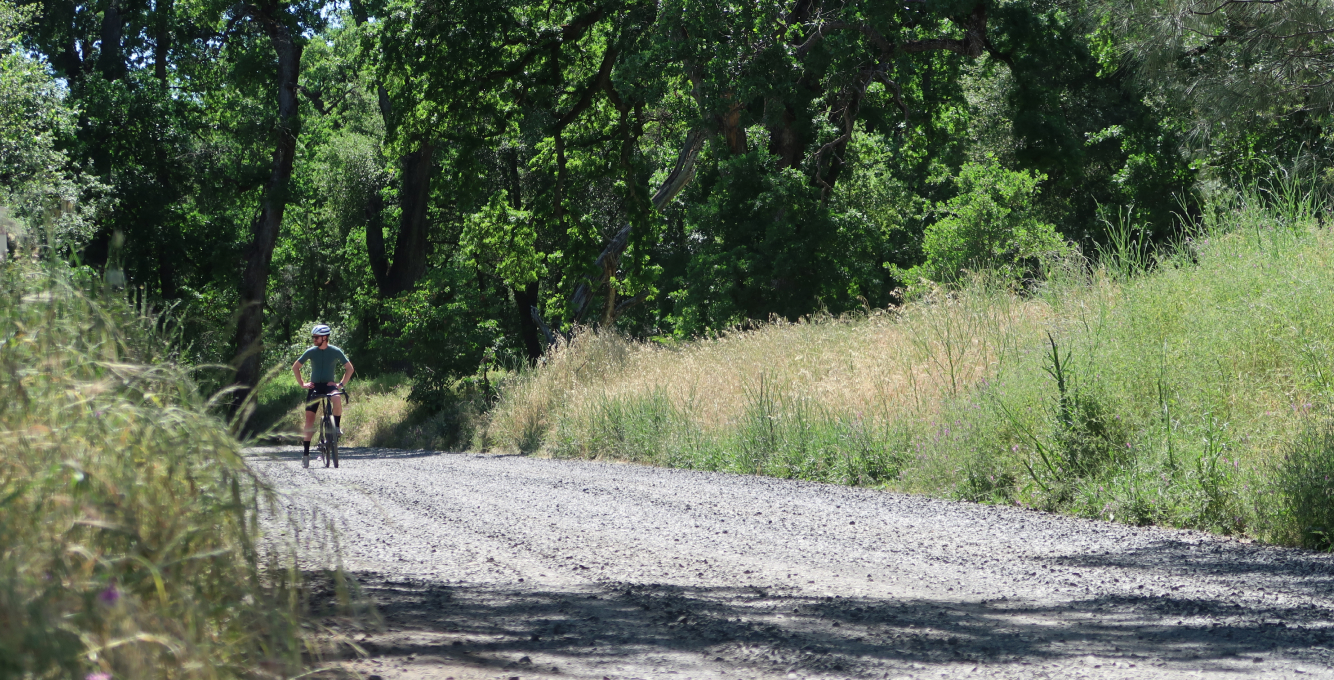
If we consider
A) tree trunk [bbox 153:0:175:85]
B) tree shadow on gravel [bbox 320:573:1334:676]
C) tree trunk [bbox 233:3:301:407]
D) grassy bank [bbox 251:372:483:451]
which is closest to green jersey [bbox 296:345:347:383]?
grassy bank [bbox 251:372:483:451]

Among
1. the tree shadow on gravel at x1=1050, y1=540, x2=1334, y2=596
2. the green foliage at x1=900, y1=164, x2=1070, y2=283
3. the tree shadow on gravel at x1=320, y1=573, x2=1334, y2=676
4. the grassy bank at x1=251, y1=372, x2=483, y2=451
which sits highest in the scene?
the green foliage at x1=900, y1=164, x2=1070, y2=283

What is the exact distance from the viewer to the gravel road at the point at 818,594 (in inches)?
182

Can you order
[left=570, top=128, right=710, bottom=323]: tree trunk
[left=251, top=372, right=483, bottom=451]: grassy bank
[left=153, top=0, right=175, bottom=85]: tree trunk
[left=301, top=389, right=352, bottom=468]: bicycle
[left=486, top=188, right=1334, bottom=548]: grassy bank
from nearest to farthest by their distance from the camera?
[left=486, top=188, right=1334, bottom=548]: grassy bank < [left=301, top=389, right=352, bottom=468]: bicycle < [left=251, top=372, right=483, bottom=451]: grassy bank < [left=570, top=128, right=710, bottom=323]: tree trunk < [left=153, top=0, right=175, bottom=85]: tree trunk

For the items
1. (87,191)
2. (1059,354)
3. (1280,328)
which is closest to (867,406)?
(1059,354)

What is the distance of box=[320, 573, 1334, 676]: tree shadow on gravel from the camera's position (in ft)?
15.3

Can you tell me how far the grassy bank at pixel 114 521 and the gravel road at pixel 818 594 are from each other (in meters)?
0.47

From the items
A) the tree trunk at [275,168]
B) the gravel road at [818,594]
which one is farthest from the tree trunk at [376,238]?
the gravel road at [818,594]

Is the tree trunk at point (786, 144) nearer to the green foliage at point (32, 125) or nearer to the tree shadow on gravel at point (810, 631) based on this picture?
the green foliage at point (32, 125)

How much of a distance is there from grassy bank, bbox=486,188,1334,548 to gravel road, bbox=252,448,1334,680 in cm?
61

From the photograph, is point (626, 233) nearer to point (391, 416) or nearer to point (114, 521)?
point (391, 416)

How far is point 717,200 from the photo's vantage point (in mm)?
23703

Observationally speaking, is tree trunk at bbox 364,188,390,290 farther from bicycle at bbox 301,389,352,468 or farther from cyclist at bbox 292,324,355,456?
cyclist at bbox 292,324,355,456

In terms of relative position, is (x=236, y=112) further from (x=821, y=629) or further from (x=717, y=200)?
(x=821, y=629)

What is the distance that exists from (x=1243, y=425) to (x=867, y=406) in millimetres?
5155
